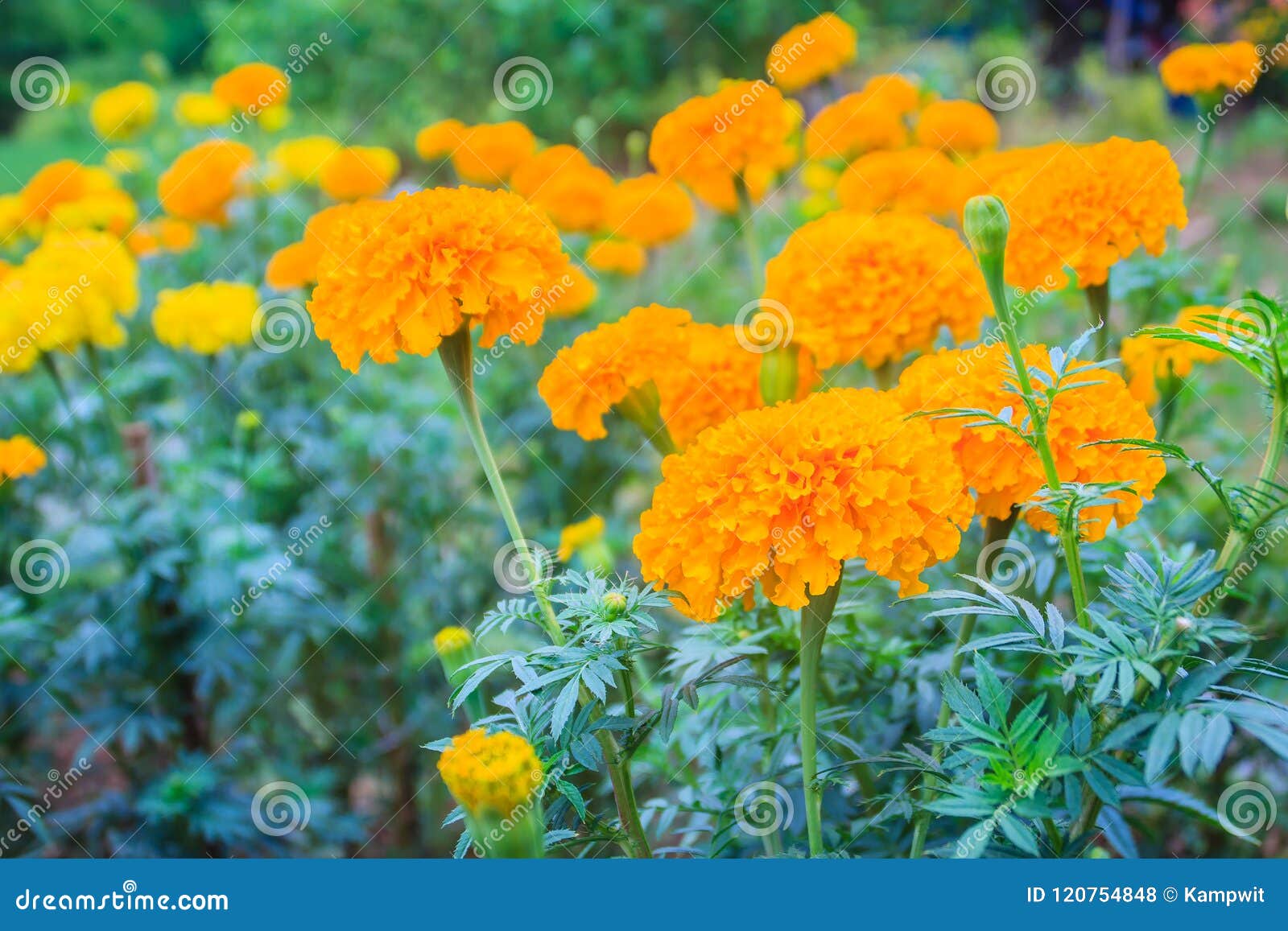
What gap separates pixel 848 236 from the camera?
131cm

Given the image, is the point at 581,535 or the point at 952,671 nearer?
the point at 952,671

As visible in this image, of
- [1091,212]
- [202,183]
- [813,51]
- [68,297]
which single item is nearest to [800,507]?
[1091,212]

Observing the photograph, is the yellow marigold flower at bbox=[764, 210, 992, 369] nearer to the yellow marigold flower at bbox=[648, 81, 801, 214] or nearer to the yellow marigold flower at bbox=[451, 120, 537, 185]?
the yellow marigold flower at bbox=[648, 81, 801, 214]

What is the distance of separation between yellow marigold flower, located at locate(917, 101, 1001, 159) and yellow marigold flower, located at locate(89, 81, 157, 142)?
2.07m

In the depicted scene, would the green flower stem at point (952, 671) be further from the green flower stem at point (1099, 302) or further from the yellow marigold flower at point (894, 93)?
the yellow marigold flower at point (894, 93)

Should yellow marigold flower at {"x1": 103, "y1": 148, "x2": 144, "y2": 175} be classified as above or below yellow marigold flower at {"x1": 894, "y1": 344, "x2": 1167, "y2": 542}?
above

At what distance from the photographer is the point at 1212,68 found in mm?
1664

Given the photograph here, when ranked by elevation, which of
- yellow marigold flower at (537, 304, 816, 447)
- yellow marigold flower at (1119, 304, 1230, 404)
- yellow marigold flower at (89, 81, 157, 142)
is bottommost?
yellow marigold flower at (1119, 304, 1230, 404)

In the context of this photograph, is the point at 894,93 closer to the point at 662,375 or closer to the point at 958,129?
the point at 958,129

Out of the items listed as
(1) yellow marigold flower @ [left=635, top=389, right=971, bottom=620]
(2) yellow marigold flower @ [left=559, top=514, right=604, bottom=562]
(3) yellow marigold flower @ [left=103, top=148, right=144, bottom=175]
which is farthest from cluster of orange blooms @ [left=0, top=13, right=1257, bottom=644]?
(3) yellow marigold flower @ [left=103, top=148, right=144, bottom=175]

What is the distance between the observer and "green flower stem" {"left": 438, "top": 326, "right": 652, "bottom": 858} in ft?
3.14

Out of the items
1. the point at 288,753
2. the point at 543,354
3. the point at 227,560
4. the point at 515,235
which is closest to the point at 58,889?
the point at 515,235

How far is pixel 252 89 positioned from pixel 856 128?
5.08 ft

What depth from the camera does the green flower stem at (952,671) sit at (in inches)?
37.2
